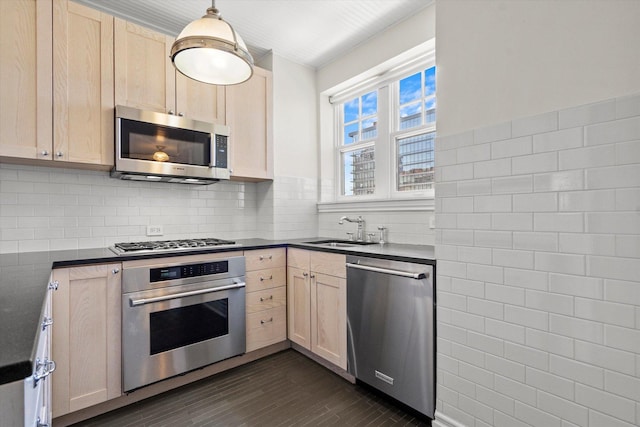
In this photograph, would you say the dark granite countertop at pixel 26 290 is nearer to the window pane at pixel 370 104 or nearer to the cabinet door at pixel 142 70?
the cabinet door at pixel 142 70

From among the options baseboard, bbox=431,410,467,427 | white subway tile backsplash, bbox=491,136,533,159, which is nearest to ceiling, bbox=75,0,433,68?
white subway tile backsplash, bbox=491,136,533,159

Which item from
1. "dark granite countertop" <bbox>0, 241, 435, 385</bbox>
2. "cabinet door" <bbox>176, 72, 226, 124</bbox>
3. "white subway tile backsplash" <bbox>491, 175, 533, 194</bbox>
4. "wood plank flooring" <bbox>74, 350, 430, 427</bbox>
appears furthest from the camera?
"cabinet door" <bbox>176, 72, 226, 124</bbox>

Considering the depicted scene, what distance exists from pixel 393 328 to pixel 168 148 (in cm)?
201

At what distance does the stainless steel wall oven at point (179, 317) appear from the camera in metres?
2.01

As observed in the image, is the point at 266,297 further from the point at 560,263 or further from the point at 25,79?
the point at 25,79

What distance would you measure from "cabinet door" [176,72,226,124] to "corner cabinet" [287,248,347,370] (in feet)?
4.35

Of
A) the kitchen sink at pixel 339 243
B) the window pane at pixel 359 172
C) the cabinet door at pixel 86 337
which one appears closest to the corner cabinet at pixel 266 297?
the kitchen sink at pixel 339 243

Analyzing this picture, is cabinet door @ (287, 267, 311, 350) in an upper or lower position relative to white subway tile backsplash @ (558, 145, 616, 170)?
lower

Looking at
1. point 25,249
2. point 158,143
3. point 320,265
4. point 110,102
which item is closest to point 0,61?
point 110,102

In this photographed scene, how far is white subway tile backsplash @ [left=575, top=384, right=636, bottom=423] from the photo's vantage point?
1205mm

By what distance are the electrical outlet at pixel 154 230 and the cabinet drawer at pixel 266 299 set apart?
3.06 ft

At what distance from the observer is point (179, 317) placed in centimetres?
220

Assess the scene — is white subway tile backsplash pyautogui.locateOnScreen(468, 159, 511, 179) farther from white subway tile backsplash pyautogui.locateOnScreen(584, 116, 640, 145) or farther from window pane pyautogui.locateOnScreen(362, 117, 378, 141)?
window pane pyautogui.locateOnScreen(362, 117, 378, 141)

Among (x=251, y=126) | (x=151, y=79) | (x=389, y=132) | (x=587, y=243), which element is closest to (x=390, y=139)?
(x=389, y=132)
